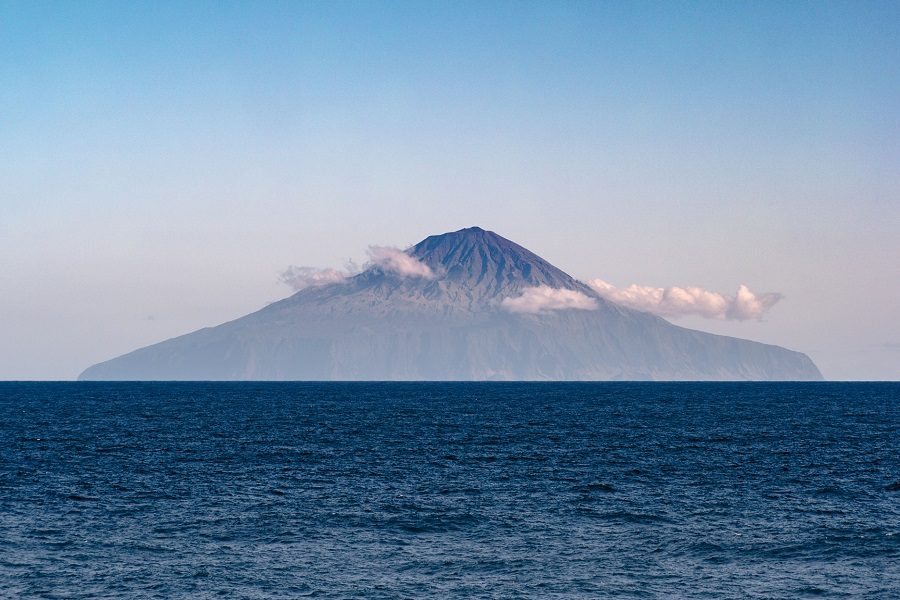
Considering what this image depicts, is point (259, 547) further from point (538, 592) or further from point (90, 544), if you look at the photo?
point (538, 592)

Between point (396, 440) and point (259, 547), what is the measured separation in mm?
55013

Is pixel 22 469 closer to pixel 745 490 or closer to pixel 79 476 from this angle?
pixel 79 476

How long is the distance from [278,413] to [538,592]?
419ft

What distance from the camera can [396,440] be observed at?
3986 inches

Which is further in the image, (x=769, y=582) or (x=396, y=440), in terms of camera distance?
(x=396, y=440)

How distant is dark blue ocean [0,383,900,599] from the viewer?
40750mm

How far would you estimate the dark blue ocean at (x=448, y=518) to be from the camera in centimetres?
4075

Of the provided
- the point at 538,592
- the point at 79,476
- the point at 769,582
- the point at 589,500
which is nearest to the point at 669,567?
the point at 769,582

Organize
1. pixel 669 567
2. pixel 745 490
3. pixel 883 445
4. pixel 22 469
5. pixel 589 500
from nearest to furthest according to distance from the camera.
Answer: pixel 669 567
pixel 589 500
pixel 745 490
pixel 22 469
pixel 883 445

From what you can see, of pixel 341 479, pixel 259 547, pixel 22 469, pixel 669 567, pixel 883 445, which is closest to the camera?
pixel 669 567

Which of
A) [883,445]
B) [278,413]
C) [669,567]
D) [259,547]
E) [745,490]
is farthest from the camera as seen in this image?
[278,413]

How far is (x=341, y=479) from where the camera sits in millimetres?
68812

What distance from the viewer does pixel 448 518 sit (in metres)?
53.5

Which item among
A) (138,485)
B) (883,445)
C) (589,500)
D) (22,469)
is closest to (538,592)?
(589,500)
